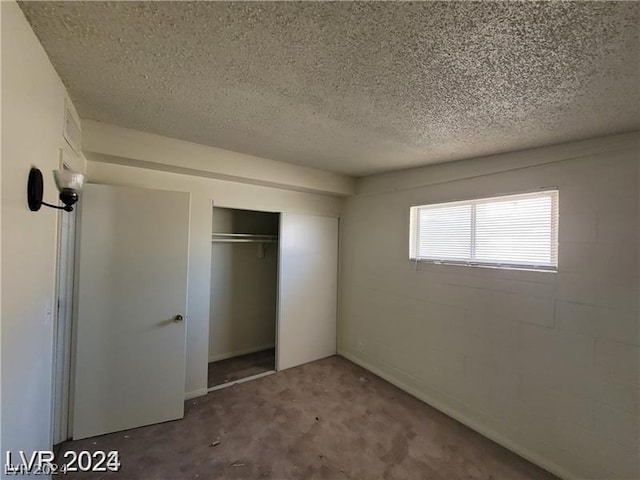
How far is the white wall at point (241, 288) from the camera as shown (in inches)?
146

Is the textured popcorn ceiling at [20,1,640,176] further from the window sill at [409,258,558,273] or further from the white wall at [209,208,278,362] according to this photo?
the white wall at [209,208,278,362]

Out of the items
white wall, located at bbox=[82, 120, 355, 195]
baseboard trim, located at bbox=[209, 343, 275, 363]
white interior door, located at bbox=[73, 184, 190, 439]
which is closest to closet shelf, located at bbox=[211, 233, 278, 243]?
white wall, located at bbox=[82, 120, 355, 195]

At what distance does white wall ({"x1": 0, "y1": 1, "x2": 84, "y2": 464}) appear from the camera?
100 cm

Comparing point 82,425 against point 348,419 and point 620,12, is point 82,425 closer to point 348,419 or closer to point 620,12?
point 348,419

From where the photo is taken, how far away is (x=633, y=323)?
1752 millimetres

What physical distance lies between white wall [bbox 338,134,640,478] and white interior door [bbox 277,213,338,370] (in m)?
0.94

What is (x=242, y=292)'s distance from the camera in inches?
155

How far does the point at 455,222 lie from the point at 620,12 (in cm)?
195

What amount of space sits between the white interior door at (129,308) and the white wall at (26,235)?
689mm

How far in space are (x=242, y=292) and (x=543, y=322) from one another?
3.31m

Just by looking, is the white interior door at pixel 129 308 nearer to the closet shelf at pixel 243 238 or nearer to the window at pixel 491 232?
the closet shelf at pixel 243 238

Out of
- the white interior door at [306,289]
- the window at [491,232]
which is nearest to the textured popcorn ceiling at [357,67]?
the window at [491,232]

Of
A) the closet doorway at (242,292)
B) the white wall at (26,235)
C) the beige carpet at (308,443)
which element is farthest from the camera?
the closet doorway at (242,292)

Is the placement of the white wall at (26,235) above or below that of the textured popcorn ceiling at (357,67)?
below
